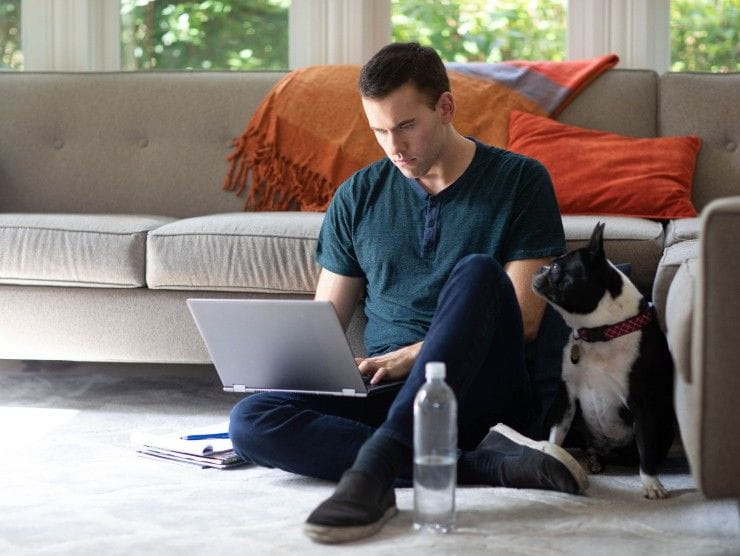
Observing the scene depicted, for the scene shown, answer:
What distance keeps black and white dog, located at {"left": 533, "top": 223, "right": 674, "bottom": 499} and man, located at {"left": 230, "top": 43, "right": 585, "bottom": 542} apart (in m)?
0.08

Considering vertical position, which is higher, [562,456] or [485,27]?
[485,27]

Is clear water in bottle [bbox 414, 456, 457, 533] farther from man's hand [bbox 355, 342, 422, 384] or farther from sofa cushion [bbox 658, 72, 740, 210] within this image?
sofa cushion [bbox 658, 72, 740, 210]

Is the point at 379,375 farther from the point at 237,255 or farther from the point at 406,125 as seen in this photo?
the point at 237,255

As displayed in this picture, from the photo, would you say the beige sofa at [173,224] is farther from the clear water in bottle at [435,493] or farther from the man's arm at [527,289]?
the clear water in bottle at [435,493]

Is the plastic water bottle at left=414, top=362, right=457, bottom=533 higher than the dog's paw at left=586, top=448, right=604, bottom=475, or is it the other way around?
the plastic water bottle at left=414, top=362, right=457, bottom=533

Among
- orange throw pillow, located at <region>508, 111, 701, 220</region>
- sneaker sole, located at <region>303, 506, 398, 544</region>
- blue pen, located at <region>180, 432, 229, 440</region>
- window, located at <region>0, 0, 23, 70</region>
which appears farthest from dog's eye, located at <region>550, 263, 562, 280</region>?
window, located at <region>0, 0, 23, 70</region>

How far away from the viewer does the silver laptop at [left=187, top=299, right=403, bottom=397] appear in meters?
1.97

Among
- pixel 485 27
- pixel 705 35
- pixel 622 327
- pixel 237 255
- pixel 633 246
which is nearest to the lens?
pixel 622 327

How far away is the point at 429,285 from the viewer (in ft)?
7.30

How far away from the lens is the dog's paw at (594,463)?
7.31 ft

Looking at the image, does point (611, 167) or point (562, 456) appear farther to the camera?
point (611, 167)

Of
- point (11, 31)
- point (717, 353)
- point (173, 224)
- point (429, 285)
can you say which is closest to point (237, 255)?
point (173, 224)

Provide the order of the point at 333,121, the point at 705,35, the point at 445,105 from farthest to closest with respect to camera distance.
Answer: the point at 705,35 → the point at 333,121 → the point at 445,105

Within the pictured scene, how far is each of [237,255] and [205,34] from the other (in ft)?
5.08
